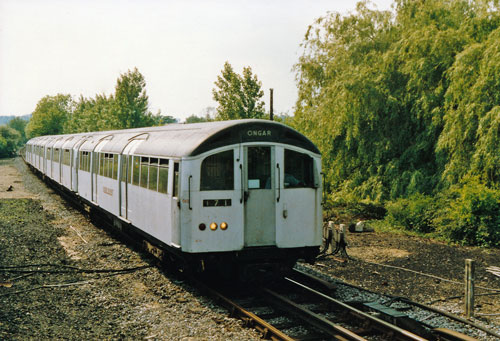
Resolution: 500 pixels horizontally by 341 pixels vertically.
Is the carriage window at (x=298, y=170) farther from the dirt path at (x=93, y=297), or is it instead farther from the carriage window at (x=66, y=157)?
the carriage window at (x=66, y=157)

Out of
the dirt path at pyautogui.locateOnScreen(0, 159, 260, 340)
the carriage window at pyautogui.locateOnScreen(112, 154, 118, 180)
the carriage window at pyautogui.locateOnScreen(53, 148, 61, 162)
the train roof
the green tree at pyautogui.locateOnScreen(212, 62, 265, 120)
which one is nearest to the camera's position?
the dirt path at pyautogui.locateOnScreen(0, 159, 260, 340)

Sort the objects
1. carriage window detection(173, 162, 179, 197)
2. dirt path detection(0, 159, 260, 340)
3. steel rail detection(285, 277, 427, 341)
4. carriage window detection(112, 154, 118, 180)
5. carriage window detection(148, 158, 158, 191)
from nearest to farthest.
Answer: steel rail detection(285, 277, 427, 341), dirt path detection(0, 159, 260, 340), carriage window detection(173, 162, 179, 197), carriage window detection(148, 158, 158, 191), carriage window detection(112, 154, 118, 180)

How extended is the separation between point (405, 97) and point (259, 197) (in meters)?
11.8

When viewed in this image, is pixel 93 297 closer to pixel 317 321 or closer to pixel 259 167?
pixel 259 167

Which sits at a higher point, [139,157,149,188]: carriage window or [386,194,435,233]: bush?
[139,157,149,188]: carriage window

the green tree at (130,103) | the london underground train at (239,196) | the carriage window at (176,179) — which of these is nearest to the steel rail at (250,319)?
the london underground train at (239,196)

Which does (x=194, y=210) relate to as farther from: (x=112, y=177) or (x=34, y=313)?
(x=112, y=177)

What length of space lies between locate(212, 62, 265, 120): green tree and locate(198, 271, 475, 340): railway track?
91.7ft

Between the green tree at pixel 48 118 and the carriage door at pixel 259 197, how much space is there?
10806cm

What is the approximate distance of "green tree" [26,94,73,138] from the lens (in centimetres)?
10900

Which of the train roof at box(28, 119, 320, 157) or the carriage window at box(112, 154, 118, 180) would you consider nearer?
the train roof at box(28, 119, 320, 157)

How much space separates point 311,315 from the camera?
721cm

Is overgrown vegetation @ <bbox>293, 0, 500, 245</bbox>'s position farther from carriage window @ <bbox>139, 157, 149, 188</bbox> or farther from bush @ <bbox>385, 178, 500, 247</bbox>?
carriage window @ <bbox>139, 157, 149, 188</bbox>

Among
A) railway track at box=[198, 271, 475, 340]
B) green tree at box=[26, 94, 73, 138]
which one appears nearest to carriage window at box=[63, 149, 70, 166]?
railway track at box=[198, 271, 475, 340]
